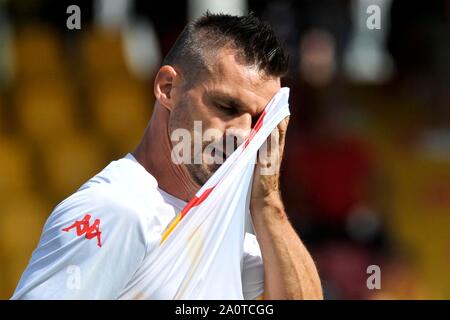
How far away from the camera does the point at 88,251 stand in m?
2.27

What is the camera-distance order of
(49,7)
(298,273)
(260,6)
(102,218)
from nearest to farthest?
(102,218), (298,273), (260,6), (49,7)

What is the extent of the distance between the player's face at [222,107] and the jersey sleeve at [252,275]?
0.92 feet

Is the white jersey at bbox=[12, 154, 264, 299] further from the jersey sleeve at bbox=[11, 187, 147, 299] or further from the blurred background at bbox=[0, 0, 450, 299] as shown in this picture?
the blurred background at bbox=[0, 0, 450, 299]

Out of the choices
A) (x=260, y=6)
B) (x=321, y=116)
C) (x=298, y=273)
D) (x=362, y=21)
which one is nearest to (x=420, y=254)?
(x=321, y=116)

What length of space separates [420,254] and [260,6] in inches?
84.1

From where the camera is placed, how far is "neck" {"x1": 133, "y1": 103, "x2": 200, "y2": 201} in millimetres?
2594

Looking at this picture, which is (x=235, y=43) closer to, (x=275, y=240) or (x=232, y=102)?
(x=232, y=102)

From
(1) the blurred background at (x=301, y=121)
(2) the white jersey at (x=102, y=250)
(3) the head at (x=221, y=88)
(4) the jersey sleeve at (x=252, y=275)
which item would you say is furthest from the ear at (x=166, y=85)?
(1) the blurred background at (x=301, y=121)

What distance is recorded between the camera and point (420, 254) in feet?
20.4

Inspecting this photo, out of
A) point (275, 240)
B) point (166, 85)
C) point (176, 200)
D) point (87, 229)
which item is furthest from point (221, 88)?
point (87, 229)

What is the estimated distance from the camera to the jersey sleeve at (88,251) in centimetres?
227

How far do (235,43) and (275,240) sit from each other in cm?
60

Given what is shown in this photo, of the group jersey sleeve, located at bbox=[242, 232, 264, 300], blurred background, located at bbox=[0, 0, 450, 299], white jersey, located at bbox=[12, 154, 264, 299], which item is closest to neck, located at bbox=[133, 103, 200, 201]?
white jersey, located at bbox=[12, 154, 264, 299]

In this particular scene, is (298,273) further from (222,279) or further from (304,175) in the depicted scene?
(304,175)
